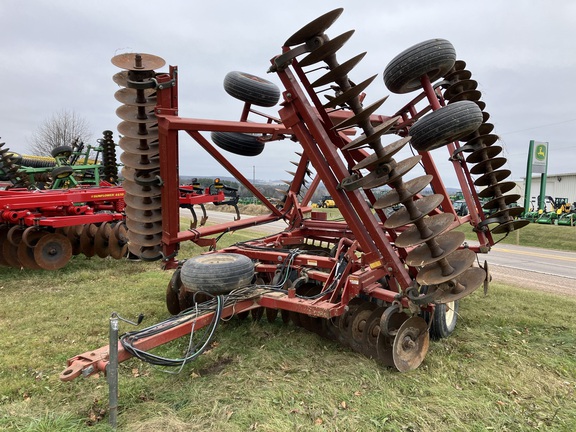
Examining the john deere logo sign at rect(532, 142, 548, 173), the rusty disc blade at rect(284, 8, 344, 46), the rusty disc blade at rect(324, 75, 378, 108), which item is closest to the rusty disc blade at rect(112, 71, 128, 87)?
the rusty disc blade at rect(284, 8, 344, 46)

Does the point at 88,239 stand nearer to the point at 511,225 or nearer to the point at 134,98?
the point at 134,98

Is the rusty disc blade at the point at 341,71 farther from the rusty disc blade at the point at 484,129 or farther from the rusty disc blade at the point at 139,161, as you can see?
the rusty disc blade at the point at 484,129

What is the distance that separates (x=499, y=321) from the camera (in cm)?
514

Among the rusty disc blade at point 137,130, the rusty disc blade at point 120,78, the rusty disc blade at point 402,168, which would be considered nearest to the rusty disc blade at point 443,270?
the rusty disc blade at point 402,168

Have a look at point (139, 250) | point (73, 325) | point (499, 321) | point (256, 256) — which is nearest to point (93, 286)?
point (73, 325)

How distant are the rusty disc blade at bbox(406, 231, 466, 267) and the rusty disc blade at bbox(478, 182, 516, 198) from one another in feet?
6.43

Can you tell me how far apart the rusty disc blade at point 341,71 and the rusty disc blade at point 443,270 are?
1.76 meters

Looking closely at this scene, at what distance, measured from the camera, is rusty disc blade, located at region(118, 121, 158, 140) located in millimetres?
4531

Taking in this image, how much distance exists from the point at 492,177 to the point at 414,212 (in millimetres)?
2400

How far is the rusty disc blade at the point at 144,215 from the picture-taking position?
183 inches

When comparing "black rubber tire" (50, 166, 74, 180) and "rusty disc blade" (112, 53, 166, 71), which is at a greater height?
"rusty disc blade" (112, 53, 166, 71)

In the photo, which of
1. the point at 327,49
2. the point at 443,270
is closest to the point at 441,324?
the point at 443,270

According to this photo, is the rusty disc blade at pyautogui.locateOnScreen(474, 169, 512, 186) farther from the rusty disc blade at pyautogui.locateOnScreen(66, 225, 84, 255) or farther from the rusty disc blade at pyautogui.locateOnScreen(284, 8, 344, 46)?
the rusty disc blade at pyautogui.locateOnScreen(66, 225, 84, 255)

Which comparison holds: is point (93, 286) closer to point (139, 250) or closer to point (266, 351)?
point (139, 250)
